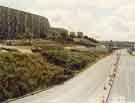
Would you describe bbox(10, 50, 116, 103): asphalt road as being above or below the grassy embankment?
Result: below

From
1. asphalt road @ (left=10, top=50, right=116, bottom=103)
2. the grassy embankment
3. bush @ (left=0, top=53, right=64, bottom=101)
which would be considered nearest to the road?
asphalt road @ (left=10, top=50, right=116, bottom=103)

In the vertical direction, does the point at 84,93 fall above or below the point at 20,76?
below

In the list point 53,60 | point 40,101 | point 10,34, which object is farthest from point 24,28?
point 40,101

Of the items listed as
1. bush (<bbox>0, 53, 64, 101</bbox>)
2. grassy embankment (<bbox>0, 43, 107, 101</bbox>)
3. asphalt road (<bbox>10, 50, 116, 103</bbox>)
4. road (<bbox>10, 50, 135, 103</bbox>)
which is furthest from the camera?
grassy embankment (<bbox>0, 43, 107, 101</bbox>)

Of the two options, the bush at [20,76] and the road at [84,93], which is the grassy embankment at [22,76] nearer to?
the bush at [20,76]

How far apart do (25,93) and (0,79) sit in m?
3.37

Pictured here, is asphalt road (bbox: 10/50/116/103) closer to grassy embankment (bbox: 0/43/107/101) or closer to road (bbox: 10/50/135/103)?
road (bbox: 10/50/135/103)

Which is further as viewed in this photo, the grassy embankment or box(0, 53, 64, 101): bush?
the grassy embankment

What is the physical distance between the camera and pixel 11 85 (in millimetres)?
38312

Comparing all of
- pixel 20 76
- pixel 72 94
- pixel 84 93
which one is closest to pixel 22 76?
pixel 20 76

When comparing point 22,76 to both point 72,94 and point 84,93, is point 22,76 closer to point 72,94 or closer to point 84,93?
point 72,94

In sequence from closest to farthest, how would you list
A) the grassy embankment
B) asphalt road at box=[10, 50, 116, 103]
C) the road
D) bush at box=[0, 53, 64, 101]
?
asphalt road at box=[10, 50, 116, 103]
the road
bush at box=[0, 53, 64, 101]
the grassy embankment

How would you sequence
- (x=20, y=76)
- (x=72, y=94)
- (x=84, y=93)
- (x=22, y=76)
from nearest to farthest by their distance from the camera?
(x=72, y=94) < (x=84, y=93) < (x=20, y=76) < (x=22, y=76)

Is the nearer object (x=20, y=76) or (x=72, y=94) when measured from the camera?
(x=72, y=94)
